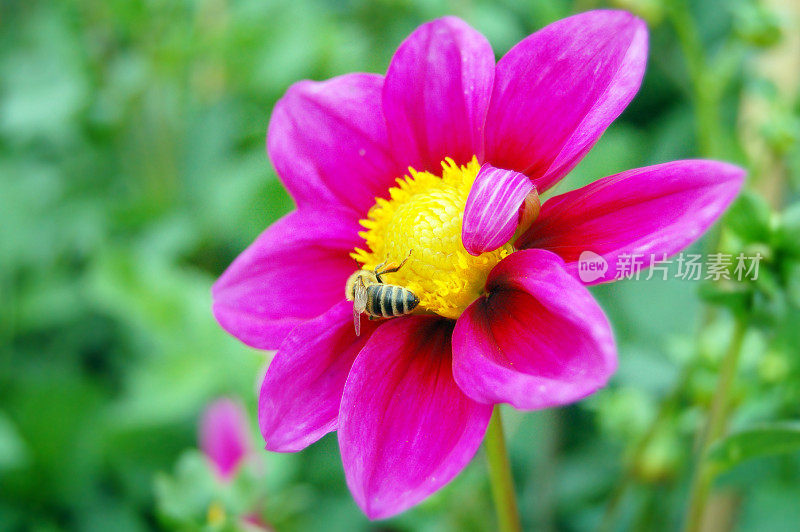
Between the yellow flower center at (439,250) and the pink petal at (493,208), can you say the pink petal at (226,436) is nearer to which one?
the yellow flower center at (439,250)

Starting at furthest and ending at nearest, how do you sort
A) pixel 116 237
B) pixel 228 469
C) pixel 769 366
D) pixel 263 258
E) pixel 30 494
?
1. pixel 116 237
2. pixel 30 494
3. pixel 228 469
4. pixel 769 366
5. pixel 263 258

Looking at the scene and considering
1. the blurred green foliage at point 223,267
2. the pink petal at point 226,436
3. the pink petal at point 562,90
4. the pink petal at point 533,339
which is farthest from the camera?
the pink petal at point 226,436

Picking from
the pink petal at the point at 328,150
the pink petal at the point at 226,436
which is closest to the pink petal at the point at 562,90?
the pink petal at the point at 328,150

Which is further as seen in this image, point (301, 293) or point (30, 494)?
point (30, 494)

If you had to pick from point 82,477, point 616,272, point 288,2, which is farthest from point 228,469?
point 288,2

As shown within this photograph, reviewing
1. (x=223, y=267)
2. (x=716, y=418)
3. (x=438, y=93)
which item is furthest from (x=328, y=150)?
(x=223, y=267)

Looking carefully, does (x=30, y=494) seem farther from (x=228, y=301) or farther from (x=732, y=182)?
(x=732, y=182)

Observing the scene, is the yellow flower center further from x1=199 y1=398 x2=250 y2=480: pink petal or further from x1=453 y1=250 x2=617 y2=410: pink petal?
x1=199 y1=398 x2=250 y2=480: pink petal

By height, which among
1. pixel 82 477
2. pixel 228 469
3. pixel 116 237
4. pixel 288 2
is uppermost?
pixel 288 2
